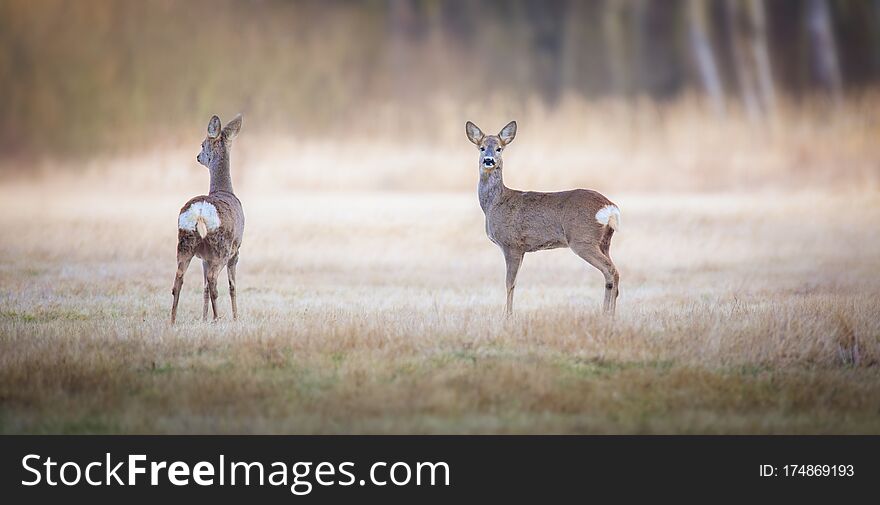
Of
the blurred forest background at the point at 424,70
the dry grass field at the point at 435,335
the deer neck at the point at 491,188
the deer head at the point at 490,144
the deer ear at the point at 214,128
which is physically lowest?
the dry grass field at the point at 435,335

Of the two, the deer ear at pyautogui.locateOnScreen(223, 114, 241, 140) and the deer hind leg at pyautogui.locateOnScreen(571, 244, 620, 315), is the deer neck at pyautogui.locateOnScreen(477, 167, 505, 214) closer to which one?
the deer hind leg at pyautogui.locateOnScreen(571, 244, 620, 315)

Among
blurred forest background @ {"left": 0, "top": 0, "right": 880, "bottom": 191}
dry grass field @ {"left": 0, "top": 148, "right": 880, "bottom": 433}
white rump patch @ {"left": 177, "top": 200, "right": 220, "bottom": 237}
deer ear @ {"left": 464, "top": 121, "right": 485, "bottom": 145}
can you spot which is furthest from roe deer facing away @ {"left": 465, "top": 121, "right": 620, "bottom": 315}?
blurred forest background @ {"left": 0, "top": 0, "right": 880, "bottom": 191}

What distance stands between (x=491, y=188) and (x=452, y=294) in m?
2.39

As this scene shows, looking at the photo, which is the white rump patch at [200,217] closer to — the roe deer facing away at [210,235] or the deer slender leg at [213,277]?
the roe deer facing away at [210,235]

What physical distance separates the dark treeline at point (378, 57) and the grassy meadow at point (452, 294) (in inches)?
52.6

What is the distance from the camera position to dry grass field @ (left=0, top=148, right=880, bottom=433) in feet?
28.1

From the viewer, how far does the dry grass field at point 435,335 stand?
857cm

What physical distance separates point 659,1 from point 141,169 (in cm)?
1254

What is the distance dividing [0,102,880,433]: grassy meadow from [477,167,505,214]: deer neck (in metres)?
1.07

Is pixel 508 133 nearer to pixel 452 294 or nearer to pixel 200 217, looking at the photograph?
pixel 452 294

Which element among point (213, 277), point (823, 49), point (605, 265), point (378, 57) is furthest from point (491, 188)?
point (823, 49)

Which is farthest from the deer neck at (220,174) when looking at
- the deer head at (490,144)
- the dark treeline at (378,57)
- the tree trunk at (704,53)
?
the tree trunk at (704,53)

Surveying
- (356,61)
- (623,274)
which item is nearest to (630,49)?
(356,61)

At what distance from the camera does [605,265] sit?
11.5 metres
